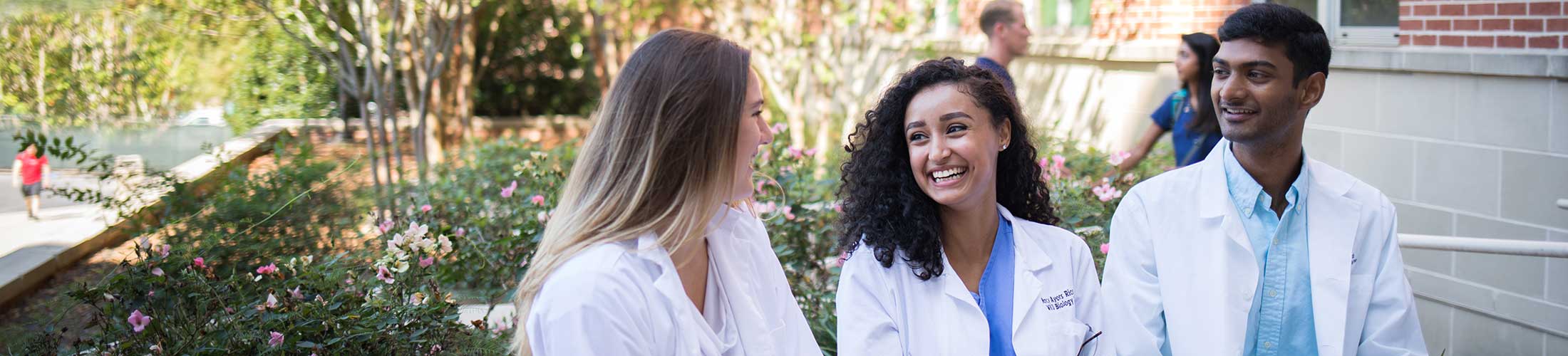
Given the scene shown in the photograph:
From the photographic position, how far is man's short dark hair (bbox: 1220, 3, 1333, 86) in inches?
110

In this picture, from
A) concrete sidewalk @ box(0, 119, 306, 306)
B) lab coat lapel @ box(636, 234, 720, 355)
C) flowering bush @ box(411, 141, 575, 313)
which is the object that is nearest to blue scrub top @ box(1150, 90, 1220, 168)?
flowering bush @ box(411, 141, 575, 313)

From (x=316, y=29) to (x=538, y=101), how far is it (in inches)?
232

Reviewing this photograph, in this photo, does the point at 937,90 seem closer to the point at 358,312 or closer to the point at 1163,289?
the point at 1163,289

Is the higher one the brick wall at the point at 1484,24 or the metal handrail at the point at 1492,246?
the brick wall at the point at 1484,24

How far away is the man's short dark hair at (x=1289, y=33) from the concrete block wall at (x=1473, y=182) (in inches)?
109

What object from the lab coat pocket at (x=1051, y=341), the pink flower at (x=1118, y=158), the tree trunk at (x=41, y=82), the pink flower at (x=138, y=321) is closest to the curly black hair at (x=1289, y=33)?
the lab coat pocket at (x=1051, y=341)

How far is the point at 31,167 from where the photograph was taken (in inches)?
179

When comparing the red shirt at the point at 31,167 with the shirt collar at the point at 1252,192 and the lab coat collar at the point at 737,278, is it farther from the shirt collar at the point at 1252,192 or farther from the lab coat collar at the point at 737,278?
the shirt collar at the point at 1252,192

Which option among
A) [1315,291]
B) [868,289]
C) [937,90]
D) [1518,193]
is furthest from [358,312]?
[1518,193]

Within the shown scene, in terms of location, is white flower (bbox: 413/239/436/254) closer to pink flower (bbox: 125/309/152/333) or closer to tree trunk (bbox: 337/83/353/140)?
pink flower (bbox: 125/309/152/333)

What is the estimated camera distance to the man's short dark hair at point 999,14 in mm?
6125

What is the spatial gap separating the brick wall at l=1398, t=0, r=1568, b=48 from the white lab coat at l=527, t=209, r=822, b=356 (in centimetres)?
419

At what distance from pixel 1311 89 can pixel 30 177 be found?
4.52m

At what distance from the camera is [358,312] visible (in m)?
3.32
